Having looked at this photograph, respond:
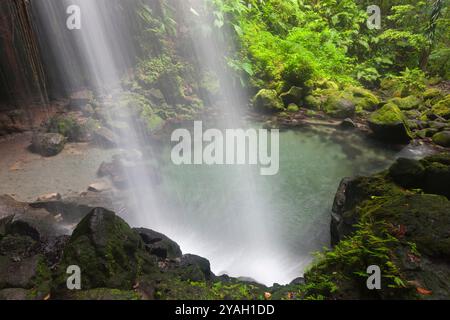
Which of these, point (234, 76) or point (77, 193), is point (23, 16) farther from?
point (234, 76)

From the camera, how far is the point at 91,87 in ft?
41.5

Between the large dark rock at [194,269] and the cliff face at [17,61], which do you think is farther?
the cliff face at [17,61]

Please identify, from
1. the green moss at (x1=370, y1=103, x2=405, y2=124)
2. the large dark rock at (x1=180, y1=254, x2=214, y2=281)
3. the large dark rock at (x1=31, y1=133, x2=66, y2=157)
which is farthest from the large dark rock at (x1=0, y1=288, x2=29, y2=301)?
the green moss at (x1=370, y1=103, x2=405, y2=124)

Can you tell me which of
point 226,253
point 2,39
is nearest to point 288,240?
point 226,253

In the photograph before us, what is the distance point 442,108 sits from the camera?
12.9m

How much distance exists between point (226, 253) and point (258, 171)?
367 cm

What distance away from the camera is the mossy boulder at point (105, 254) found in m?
3.85

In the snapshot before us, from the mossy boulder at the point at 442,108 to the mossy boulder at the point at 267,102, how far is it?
20.6 ft

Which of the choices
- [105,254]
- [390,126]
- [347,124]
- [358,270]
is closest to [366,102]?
[347,124]

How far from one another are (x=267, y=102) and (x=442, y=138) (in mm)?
6798

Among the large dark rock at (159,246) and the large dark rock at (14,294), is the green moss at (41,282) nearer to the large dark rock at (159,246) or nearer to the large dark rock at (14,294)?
the large dark rock at (14,294)

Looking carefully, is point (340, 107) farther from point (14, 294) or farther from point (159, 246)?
point (14, 294)

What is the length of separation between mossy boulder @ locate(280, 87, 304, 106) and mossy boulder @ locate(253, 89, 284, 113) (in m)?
0.29

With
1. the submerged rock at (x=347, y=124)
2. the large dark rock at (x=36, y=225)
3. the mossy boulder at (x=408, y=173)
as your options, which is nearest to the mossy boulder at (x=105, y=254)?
the large dark rock at (x=36, y=225)
